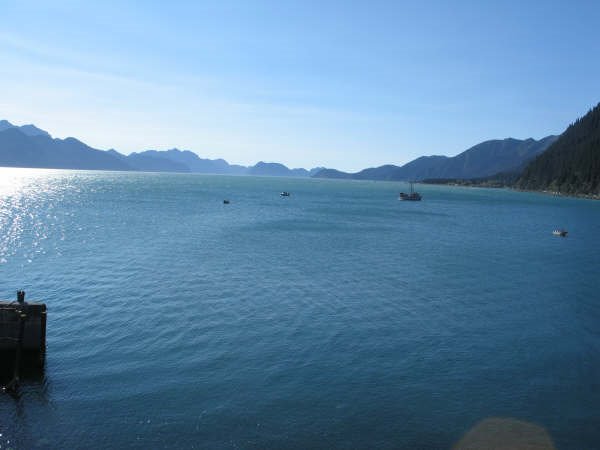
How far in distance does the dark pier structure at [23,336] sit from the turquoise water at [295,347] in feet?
3.62

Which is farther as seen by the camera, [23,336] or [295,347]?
[295,347]

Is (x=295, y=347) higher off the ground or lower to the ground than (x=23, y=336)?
lower

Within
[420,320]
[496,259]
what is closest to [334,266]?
[420,320]

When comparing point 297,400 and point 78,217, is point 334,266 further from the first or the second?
point 78,217

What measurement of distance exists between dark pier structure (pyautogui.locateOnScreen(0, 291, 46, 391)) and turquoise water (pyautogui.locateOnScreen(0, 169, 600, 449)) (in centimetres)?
110

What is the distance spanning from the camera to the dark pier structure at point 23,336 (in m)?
27.5

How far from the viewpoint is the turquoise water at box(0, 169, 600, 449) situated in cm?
2262

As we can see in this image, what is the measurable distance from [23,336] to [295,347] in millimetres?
17330

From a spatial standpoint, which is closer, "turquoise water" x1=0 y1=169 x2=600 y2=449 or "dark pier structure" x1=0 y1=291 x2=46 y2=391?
"turquoise water" x1=0 y1=169 x2=600 y2=449

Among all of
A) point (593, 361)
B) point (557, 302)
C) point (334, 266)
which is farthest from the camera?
point (334, 266)

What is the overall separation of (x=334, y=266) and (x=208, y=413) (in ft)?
126

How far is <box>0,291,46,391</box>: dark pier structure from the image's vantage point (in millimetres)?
27539

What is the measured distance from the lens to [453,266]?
2539 inches

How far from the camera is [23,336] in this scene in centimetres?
2820
